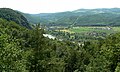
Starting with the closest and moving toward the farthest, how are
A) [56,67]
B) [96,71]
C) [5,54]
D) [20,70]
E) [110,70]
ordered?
[5,54] < [20,70] < [56,67] < [110,70] < [96,71]

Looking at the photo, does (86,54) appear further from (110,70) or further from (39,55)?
(39,55)

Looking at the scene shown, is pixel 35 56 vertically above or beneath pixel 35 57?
above

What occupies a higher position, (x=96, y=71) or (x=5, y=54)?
(x=5, y=54)

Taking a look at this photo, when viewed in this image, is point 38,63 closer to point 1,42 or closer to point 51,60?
point 51,60

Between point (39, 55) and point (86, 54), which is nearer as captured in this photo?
point (39, 55)

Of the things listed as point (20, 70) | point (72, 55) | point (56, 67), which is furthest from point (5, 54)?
point (72, 55)

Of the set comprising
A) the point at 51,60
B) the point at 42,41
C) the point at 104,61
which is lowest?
the point at 104,61

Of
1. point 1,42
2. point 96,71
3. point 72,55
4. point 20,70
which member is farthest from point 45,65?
point 72,55

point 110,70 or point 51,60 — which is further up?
point 51,60

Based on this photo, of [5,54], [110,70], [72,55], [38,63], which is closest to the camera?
[5,54]
